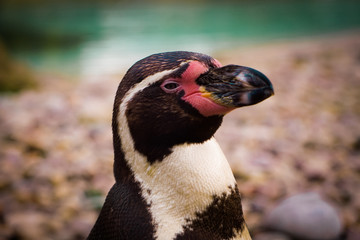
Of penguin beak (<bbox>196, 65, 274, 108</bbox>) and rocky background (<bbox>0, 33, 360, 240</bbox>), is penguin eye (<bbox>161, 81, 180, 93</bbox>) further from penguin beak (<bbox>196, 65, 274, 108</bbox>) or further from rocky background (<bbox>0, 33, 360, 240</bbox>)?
rocky background (<bbox>0, 33, 360, 240</bbox>)

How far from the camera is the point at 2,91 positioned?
8.39m

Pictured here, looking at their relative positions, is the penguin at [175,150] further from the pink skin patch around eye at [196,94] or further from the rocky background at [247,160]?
the rocky background at [247,160]

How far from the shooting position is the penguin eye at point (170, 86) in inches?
68.4

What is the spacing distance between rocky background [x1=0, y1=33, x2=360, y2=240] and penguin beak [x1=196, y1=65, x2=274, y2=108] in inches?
74.0

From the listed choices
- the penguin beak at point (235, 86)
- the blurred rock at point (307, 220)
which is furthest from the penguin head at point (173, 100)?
the blurred rock at point (307, 220)

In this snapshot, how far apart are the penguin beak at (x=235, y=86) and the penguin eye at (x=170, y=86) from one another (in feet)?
0.31

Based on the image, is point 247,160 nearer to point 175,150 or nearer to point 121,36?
point 175,150

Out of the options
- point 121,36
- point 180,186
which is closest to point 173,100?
point 180,186

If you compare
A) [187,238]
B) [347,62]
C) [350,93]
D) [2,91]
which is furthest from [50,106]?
[347,62]

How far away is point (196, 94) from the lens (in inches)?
68.0

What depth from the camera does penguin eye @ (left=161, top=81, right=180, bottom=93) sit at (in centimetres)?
174

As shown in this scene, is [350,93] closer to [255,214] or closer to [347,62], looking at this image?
[347,62]

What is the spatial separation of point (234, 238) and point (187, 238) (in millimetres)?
237

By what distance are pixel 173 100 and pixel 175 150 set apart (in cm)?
21
